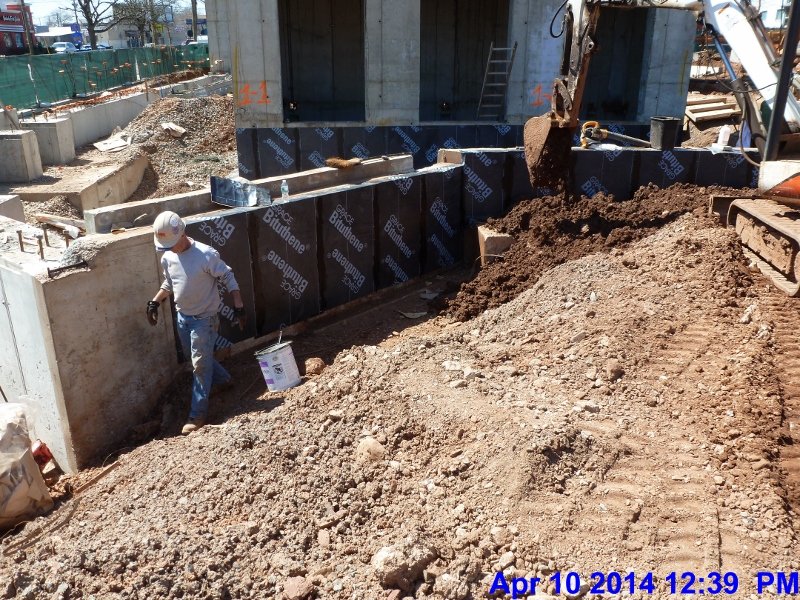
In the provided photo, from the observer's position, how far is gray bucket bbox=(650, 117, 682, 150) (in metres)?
10.4

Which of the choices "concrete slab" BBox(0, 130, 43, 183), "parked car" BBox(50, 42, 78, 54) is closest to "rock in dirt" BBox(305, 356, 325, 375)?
"concrete slab" BBox(0, 130, 43, 183)

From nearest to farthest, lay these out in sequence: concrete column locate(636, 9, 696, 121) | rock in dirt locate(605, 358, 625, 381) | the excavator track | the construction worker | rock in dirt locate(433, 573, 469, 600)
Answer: rock in dirt locate(433, 573, 469, 600)
rock in dirt locate(605, 358, 625, 381)
the construction worker
the excavator track
concrete column locate(636, 9, 696, 121)

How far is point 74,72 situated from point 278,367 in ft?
83.3

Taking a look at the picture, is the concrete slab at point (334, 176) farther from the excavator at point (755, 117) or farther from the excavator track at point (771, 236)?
the excavator track at point (771, 236)

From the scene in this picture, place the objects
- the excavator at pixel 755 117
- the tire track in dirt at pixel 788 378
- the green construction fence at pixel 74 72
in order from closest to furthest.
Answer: the tire track in dirt at pixel 788 378, the excavator at pixel 755 117, the green construction fence at pixel 74 72

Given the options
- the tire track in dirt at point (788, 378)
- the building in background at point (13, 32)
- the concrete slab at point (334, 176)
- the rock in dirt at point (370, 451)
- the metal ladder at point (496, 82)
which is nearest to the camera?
the tire track in dirt at point (788, 378)

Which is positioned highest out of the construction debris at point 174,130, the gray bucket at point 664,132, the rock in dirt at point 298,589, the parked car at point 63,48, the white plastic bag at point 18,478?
the parked car at point 63,48

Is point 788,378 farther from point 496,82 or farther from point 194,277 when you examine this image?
point 496,82

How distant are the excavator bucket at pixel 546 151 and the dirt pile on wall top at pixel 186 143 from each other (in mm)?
10487

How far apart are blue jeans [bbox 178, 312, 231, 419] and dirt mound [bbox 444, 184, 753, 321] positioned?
10.8 feet

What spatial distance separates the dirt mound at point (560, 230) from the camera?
873cm

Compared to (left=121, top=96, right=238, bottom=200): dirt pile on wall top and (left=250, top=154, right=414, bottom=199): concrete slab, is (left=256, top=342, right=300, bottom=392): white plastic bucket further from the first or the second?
(left=121, top=96, right=238, bottom=200): dirt pile on wall top

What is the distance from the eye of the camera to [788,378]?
5566mm

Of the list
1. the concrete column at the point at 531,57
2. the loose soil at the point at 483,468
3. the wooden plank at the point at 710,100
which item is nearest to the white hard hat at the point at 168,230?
the loose soil at the point at 483,468
